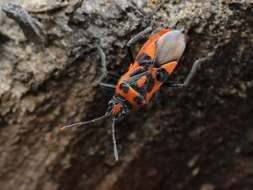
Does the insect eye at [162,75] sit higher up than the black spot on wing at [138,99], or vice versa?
the insect eye at [162,75]

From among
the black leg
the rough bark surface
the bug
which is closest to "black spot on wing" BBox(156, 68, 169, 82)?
the bug

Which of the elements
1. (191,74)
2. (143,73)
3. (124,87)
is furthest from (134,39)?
(191,74)

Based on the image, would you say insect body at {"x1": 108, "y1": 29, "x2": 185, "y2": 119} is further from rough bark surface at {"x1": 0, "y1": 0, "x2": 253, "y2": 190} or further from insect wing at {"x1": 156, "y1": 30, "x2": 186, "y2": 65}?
rough bark surface at {"x1": 0, "y1": 0, "x2": 253, "y2": 190}

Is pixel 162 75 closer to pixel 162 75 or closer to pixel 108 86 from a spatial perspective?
pixel 162 75

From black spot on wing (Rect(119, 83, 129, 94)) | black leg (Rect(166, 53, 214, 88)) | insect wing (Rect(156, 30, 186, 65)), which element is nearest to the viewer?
insect wing (Rect(156, 30, 186, 65))

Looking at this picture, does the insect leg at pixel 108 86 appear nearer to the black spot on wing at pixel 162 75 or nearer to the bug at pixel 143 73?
the bug at pixel 143 73

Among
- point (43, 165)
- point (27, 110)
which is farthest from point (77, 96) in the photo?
point (43, 165)

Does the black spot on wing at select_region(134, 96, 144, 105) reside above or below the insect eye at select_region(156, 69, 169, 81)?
below

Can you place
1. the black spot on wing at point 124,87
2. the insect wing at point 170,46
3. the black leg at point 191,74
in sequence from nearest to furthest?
the insect wing at point 170,46 → the black spot on wing at point 124,87 → the black leg at point 191,74

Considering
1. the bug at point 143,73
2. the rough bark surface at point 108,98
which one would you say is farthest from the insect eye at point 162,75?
the rough bark surface at point 108,98
